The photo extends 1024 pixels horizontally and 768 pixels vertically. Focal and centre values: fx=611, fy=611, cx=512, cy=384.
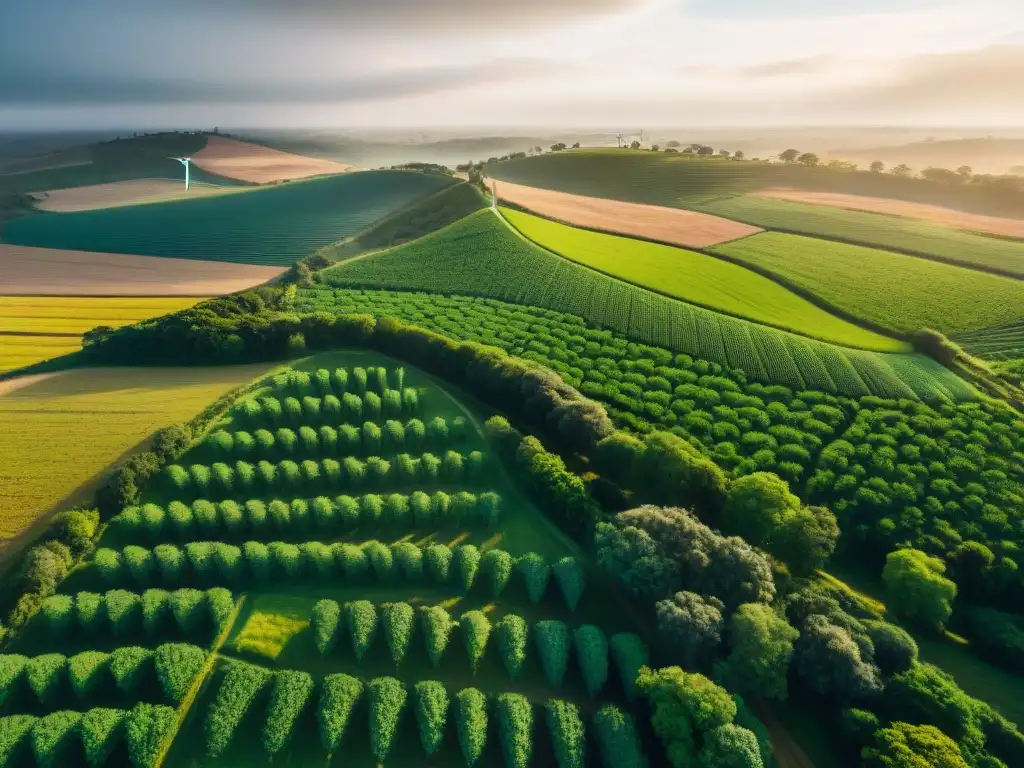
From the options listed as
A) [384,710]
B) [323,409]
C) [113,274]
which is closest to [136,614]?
[384,710]

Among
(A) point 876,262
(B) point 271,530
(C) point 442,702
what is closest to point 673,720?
(C) point 442,702

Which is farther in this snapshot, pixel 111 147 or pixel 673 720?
pixel 111 147

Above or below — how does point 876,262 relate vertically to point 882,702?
A: above

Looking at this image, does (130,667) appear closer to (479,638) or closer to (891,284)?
(479,638)

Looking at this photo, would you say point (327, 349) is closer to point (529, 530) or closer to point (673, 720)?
point (529, 530)

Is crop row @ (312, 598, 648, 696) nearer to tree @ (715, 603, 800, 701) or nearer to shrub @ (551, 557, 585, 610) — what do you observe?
shrub @ (551, 557, 585, 610)

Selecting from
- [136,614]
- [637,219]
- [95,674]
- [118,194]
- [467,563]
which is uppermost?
[637,219]
